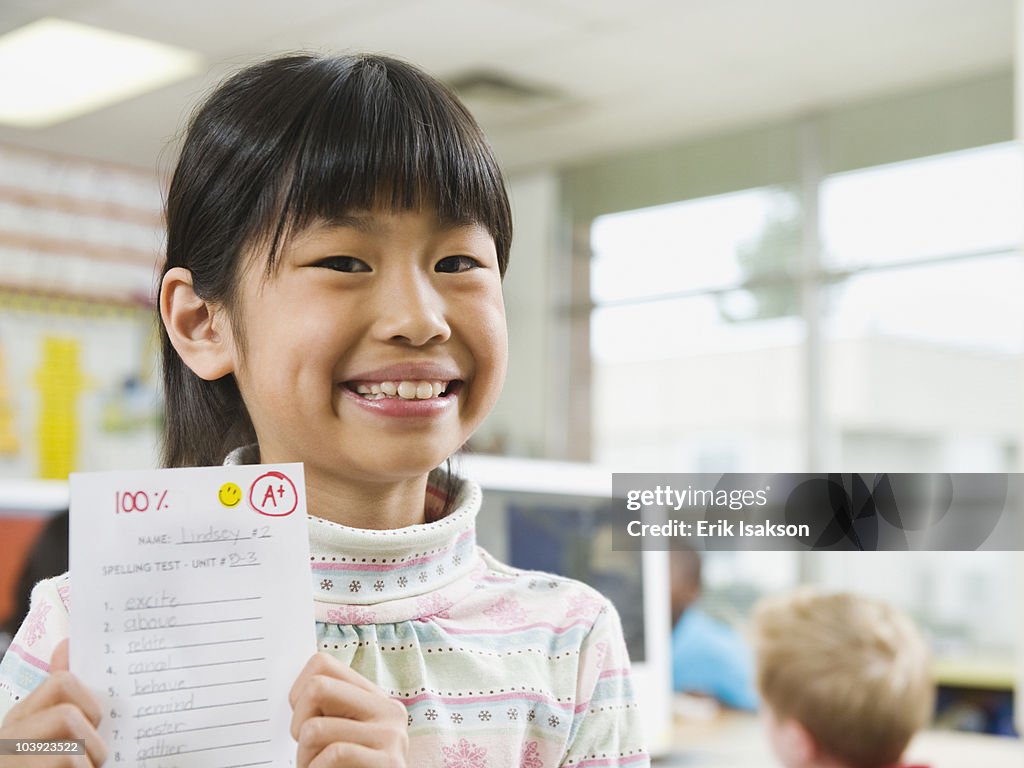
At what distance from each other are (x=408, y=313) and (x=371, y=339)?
24 mm

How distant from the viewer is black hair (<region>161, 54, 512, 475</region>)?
0.66 meters

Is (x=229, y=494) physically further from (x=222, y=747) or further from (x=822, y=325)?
(x=822, y=325)

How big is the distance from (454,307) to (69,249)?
384cm

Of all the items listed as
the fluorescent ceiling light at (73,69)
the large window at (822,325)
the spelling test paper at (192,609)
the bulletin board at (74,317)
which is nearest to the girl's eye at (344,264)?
the spelling test paper at (192,609)

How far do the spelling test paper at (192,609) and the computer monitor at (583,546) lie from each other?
1162 mm

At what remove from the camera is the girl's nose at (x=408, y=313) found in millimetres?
644

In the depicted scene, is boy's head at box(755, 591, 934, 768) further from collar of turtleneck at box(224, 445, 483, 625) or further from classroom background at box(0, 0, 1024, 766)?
classroom background at box(0, 0, 1024, 766)

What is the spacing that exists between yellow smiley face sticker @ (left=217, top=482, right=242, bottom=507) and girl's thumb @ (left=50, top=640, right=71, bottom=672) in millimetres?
93

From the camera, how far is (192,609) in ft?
1.94

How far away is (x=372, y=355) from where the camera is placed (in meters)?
0.65

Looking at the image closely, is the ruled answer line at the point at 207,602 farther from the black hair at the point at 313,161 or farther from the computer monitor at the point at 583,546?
the computer monitor at the point at 583,546

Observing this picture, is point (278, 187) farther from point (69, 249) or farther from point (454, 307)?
point (69, 249)

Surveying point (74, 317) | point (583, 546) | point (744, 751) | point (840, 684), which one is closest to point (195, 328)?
point (840, 684)

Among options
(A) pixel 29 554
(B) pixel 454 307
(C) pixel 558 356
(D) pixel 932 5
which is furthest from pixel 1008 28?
(B) pixel 454 307
